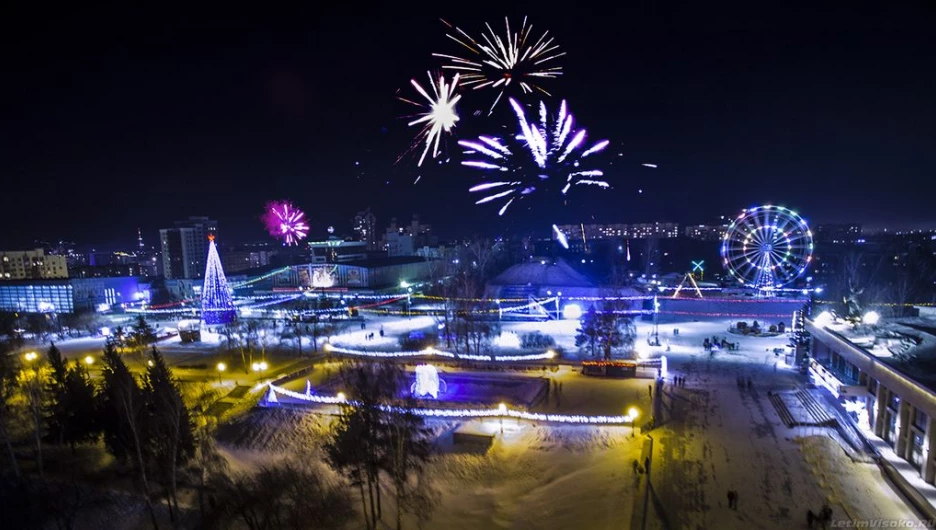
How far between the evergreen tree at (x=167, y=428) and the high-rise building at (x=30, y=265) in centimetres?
7124

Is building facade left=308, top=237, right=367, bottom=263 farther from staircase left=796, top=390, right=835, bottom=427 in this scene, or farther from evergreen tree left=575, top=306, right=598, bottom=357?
staircase left=796, top=390, right=835, bottom=427

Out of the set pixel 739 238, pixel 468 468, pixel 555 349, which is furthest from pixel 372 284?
pixel 468 468

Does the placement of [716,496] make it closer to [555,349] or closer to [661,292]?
[555,349]

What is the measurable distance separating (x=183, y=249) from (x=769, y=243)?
89.0 meters

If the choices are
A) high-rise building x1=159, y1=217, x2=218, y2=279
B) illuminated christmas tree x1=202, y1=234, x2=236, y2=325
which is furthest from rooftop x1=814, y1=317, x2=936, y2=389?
high-rise building x1=159, y1=217, x2=218, y2=279

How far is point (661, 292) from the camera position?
4194 cm

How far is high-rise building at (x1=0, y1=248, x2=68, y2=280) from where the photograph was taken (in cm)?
7000

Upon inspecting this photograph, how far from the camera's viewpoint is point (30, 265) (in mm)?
72438

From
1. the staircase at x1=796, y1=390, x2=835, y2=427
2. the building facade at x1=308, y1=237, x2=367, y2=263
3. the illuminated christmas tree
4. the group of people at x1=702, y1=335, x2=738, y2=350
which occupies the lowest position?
the staircase at x1=796, y1=390, x2=835, y2=427

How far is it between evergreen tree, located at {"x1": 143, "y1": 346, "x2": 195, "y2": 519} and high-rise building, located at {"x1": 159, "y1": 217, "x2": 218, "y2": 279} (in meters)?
80.8

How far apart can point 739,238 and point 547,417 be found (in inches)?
971

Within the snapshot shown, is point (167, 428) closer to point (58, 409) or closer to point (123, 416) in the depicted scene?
point (123, 416)

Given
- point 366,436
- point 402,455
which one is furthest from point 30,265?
point 402,455

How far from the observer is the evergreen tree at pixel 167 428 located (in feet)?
40.1
